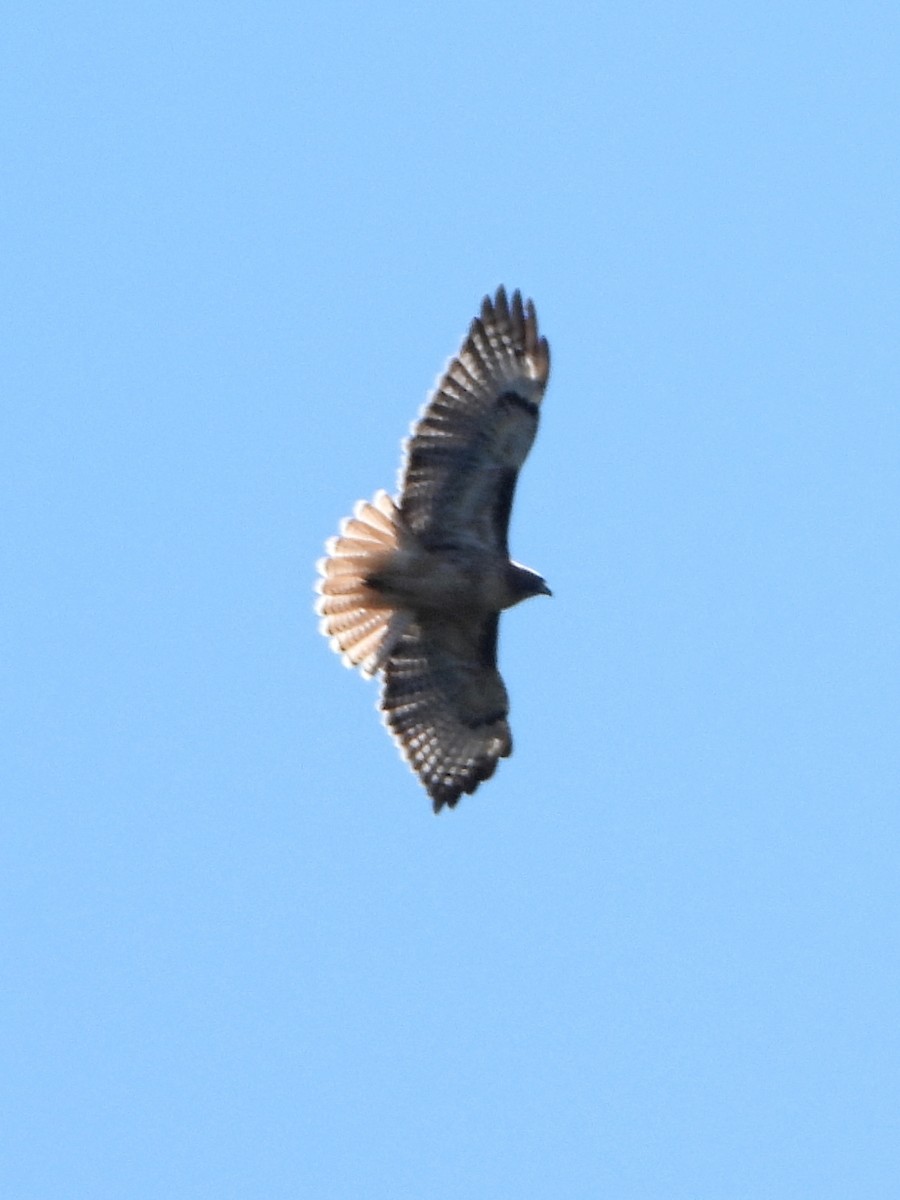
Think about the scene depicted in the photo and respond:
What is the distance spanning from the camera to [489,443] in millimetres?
13086

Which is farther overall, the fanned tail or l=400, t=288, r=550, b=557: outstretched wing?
the fanned tail

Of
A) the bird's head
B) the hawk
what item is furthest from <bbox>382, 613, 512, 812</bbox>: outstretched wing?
the bird's head

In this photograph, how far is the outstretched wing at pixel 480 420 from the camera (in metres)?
13.0

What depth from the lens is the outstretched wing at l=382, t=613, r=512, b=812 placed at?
1391cm

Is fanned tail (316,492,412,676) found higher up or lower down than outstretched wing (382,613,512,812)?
higher up

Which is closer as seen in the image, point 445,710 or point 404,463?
point 404,463

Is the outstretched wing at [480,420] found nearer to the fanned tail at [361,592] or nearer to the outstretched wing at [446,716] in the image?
the fanned tail at [361,592]

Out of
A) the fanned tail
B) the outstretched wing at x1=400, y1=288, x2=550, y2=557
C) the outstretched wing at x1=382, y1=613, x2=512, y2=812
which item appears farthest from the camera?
the outstretched wing at x1=382, y1=613, x2=512, y2=812

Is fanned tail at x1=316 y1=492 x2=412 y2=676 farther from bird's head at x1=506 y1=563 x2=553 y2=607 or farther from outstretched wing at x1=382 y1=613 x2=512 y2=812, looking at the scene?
bird's head at x1=506 y1=563 x2=553 y2=607

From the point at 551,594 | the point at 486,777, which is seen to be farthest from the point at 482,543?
the point at 486,777

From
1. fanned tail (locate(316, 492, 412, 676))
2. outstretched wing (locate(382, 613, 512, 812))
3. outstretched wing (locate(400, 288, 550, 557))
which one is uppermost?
outstretched wing (locate(400, 288, 550, 557))

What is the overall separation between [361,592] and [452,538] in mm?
629

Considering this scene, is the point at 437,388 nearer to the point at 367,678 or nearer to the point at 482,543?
the point at 482,543

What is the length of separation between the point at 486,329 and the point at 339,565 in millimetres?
1480
